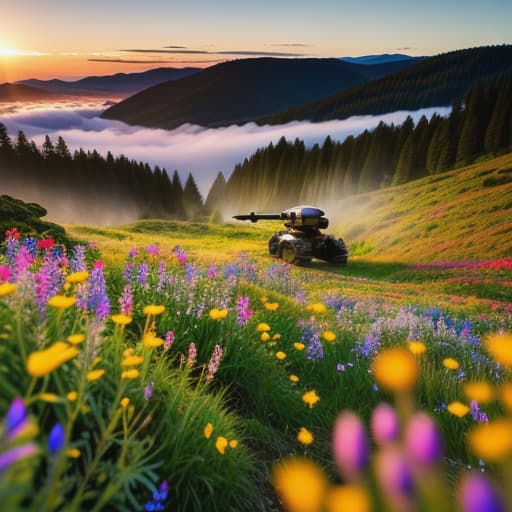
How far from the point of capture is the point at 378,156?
87875 millimetres

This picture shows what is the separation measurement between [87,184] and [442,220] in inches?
3750

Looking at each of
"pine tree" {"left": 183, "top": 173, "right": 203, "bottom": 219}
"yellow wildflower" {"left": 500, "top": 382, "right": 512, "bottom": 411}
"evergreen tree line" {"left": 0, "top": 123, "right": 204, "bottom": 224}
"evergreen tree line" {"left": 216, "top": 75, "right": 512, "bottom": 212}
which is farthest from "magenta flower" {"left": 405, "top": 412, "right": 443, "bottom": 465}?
"pine tree" {"left": 183, "top": 173, "right": 203, "bottom": 219}

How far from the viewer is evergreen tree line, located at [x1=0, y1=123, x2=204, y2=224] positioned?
11244 centimetres

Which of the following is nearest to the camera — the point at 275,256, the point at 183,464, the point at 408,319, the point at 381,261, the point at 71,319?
the point at 183,464

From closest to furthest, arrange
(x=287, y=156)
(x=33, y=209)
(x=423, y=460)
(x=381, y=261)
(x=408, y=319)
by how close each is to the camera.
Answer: (x=423, y=460) → (x=408, y=319) → (x=33, y=209) → (x=381, y=261) → (x=287, y=156)

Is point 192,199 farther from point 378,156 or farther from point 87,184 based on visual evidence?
point 378,156

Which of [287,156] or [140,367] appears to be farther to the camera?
[287,156]

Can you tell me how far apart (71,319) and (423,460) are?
2905 millimetres

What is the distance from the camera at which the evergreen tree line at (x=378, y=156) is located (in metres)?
71.4

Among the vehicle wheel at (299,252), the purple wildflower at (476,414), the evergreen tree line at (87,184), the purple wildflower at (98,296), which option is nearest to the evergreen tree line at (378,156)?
the evergreen tree line at (87,184)

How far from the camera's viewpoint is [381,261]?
38406 mm

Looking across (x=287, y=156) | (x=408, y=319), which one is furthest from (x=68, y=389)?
(x=287, y=156)

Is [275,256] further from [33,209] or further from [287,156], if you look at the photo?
[287,156]

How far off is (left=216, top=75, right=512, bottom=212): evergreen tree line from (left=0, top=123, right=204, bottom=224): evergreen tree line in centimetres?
1977
